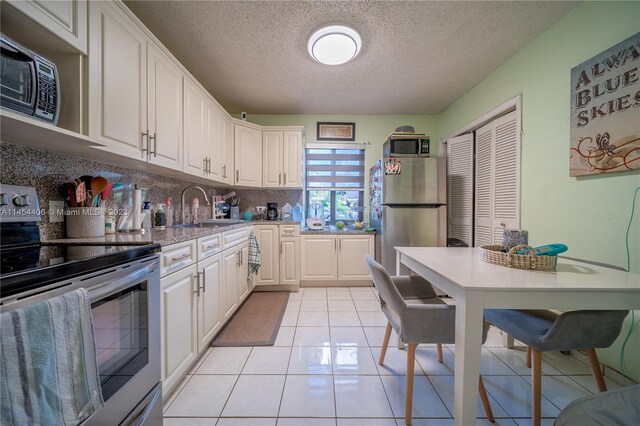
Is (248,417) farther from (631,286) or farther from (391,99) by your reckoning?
(391,99)

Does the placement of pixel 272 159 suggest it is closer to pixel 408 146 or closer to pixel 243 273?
pixel 243 273

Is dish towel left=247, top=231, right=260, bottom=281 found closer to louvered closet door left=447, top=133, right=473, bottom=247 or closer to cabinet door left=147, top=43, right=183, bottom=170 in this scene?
cabinet door left=147, top=43, right=183, bottom=170

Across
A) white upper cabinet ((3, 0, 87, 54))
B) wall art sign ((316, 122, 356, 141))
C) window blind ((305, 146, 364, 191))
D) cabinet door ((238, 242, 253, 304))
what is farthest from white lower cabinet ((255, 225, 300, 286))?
white upper cabinet ((3, 0, 87, 54))

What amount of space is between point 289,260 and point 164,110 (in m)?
2.13

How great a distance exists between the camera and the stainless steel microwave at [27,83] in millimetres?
840

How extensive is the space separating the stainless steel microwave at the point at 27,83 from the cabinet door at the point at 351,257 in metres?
2.82

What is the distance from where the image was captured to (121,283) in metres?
0.92

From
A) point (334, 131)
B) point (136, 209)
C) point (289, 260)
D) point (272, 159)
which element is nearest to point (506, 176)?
point (334, 131)

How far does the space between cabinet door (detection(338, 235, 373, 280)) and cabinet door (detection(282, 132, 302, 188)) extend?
1028 mm

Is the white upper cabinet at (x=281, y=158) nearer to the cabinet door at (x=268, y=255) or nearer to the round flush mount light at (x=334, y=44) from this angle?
the cabinet door at (x=268, y=255)

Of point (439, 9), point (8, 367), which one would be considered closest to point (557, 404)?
point (8, 367)

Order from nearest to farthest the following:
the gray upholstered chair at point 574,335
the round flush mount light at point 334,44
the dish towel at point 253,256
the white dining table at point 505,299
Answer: the white dining table at point 505,299, the gray upholstered chair at point 574,335, the round flush mount light at point 334,44, the dish towel at point 253,256

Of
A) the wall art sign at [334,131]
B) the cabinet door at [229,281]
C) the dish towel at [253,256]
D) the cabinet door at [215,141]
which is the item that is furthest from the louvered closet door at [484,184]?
the cabinet door at [215,141]

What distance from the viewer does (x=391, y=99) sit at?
313 cm
